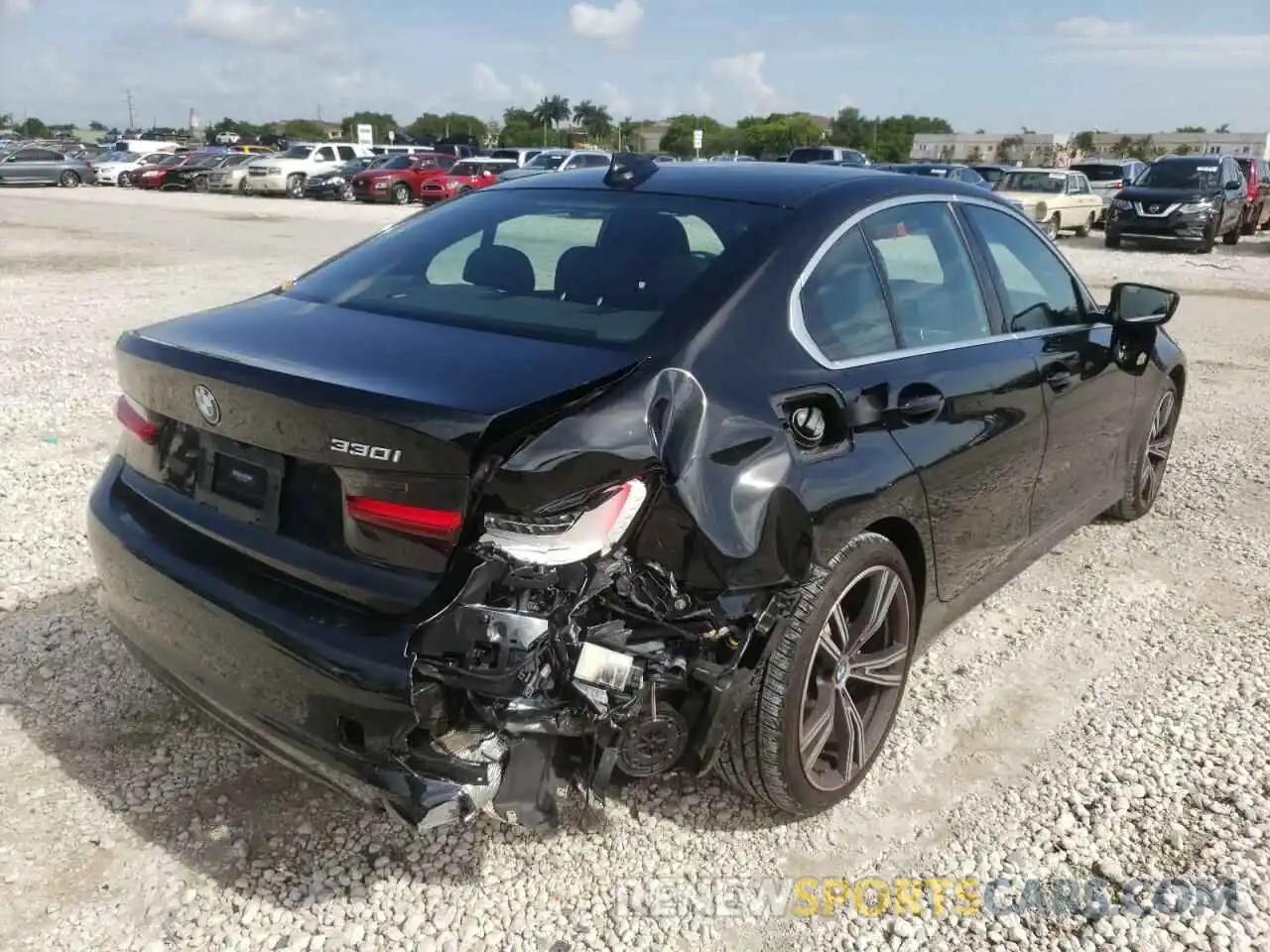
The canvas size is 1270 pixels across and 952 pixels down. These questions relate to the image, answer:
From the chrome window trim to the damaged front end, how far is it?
713 millimetres

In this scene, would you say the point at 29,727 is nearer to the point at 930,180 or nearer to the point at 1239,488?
the point at 930,180

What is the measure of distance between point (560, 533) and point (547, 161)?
3044cm

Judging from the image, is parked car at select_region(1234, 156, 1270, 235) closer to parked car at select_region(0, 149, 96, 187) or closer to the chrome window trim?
the chrome window trim

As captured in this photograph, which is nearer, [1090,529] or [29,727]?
[29,727]

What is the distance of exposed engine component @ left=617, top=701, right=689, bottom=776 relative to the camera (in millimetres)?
2328

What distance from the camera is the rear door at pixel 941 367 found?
2.90 metres

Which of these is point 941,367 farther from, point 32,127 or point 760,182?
point 32,127

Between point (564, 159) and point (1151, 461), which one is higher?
point (564, 159)

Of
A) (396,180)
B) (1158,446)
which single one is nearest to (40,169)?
(396,180)

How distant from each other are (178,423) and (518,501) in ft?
3.52

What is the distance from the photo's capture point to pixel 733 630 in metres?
2.43

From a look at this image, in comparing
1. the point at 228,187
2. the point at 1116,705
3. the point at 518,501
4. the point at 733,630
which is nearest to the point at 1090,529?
the point at 1116,705

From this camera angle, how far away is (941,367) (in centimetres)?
314

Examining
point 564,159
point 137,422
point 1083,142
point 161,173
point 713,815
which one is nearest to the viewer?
point 137,422
